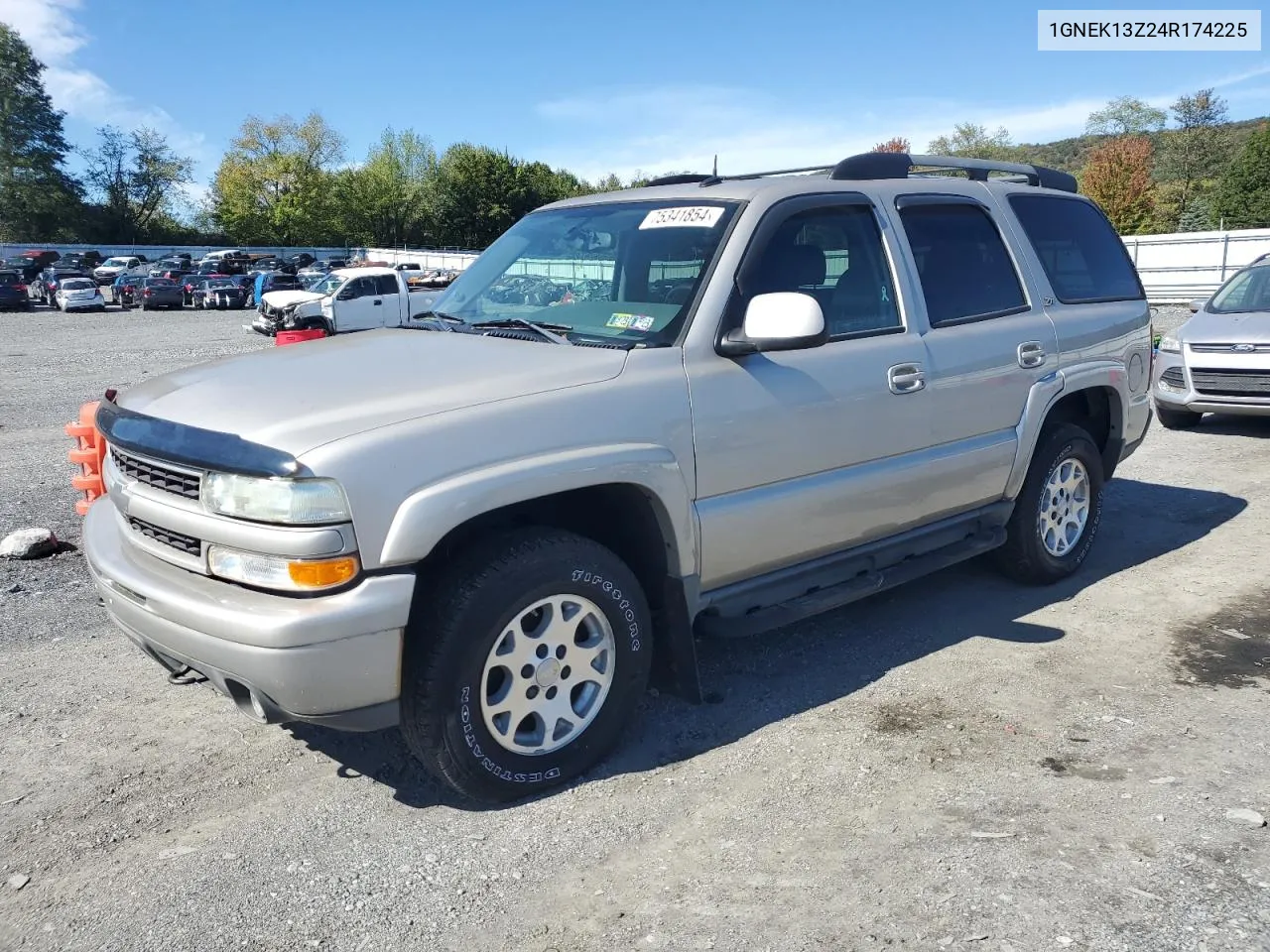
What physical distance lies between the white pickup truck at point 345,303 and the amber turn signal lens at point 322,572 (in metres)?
23.4

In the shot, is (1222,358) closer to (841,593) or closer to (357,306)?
(841,593)

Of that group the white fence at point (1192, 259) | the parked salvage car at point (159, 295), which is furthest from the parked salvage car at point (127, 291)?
the white fence at point (1192, 259)

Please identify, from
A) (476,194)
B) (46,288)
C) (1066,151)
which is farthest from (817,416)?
(1066,151)

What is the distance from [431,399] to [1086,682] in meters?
2.94

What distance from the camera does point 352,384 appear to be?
10.6 ft

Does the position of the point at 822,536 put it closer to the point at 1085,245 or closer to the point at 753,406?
the point at 753,406

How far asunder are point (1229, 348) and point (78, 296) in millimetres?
38265

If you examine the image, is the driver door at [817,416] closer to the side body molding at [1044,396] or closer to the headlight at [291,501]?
the side body molding at [1044,396]

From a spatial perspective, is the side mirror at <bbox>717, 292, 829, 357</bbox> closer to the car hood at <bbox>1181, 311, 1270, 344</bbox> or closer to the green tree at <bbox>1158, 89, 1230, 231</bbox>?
the car hood at <bbox>1181, 311, 1270, 344</bbox>

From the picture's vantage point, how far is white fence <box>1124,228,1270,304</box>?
28.8 meters

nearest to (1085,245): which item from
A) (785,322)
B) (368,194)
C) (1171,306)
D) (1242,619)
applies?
(1242,619)

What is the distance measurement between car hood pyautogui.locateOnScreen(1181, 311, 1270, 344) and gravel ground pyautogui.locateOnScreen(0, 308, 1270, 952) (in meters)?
4.91

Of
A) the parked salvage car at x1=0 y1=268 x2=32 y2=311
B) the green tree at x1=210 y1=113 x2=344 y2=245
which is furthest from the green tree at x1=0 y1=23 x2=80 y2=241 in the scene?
the parked salvage car at x1=0 y1=268 x2=32 y2=311

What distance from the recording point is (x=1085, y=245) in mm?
5559
